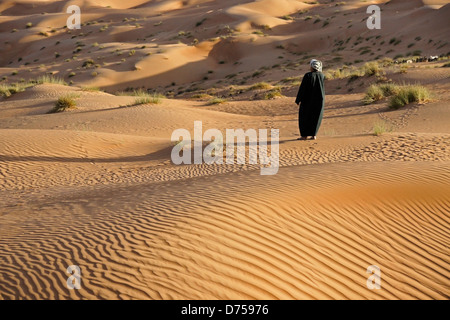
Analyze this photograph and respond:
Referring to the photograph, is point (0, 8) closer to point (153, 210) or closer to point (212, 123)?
point (212, 123)

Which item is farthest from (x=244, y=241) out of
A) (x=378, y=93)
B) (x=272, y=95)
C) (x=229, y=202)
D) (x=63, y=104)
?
(x=272, y=95)

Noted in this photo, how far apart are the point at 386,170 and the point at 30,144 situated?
901cm

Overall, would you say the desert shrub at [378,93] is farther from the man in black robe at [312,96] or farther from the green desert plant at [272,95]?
the man in black robe at [312,96]

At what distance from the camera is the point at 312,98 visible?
34.8 ft

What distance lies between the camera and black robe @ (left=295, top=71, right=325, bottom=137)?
34.3ft

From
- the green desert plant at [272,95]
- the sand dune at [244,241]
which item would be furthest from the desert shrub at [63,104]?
the sand dune at [244,241]

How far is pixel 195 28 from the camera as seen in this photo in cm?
4884

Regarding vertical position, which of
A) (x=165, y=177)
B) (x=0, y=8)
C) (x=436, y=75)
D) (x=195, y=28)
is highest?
(x=0, y=8)


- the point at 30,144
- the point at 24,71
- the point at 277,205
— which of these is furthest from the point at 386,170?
the point at 24,71

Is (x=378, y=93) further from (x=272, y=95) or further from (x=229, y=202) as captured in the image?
(x=229, y=202)

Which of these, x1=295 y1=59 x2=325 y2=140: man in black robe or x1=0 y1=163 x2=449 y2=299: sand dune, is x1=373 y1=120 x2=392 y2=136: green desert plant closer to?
x1=295 y1=59 x2=325 y2=140: man in black robe

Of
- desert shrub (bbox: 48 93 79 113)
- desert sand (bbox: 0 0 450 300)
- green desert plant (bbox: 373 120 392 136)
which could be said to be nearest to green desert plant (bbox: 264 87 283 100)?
desert sand (bbox: 0 0 450 300)

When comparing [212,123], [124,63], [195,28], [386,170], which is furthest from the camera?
[195,28]

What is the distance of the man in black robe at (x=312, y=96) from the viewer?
1045 cm
